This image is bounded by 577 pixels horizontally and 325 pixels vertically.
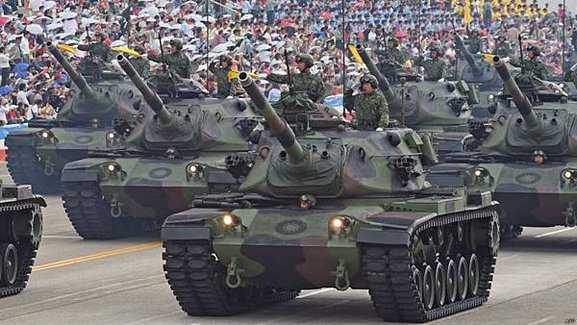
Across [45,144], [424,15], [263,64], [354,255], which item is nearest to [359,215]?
[354,255]

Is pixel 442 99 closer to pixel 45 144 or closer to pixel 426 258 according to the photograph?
pixel 45 144

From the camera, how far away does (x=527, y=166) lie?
111 feet

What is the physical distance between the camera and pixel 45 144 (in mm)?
43656

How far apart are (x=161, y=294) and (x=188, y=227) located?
10.9 feet

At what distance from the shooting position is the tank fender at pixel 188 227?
2405 centimetres

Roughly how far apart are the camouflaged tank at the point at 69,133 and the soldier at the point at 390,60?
6.90 metres

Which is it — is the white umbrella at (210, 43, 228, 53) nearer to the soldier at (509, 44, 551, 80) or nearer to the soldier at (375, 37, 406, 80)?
the soldier at (375, 37, 406, 80)

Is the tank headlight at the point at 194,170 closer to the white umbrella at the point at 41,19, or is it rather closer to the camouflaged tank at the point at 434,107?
the camouflaged tank at the point at 434,107

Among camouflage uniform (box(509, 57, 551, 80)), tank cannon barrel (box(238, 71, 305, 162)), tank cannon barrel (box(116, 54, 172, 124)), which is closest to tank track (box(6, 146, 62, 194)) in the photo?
tank cannon barrel (box(116, 54, 172, 124))

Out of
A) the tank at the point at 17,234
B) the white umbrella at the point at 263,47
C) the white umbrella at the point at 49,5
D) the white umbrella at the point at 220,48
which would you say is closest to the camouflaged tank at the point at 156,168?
the tank at the point at 17,234

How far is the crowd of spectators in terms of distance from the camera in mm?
52219

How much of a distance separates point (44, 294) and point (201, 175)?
25.4 ft

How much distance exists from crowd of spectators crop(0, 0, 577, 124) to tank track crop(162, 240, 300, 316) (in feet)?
51.3

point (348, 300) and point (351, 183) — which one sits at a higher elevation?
point (351, 183)
